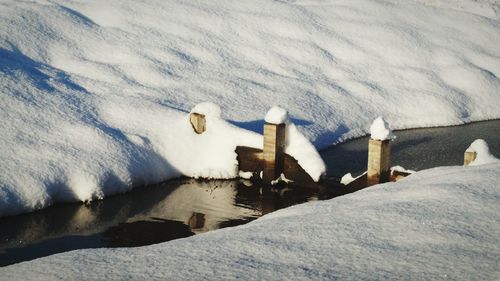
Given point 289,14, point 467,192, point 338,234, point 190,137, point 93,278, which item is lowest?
point 93,278

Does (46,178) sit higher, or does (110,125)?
(110,125)

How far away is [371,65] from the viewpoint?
97.1 ft

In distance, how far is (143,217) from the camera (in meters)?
13.6

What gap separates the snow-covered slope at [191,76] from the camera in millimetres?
15609

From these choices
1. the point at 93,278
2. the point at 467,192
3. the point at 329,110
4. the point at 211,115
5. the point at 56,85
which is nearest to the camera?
the point at 93,278

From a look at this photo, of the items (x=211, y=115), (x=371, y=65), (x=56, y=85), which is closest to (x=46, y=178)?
(x=211, y=115)

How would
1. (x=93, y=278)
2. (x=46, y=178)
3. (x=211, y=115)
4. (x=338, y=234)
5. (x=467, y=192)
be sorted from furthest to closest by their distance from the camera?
(x=211, y=115) < (x=46, y=178) < (x=467, y=192) < (x=338, y=234) < (x=93, y=278)

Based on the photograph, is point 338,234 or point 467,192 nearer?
point 338,234

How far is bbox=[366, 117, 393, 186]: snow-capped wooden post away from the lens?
14070 mm

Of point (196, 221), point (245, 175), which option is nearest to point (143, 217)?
point (196, 221)

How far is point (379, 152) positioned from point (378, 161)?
23cm

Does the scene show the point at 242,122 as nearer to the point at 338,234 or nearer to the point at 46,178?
the point at 46,178

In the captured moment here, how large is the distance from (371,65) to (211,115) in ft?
48.6

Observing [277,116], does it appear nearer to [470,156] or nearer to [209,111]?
[209,111]
